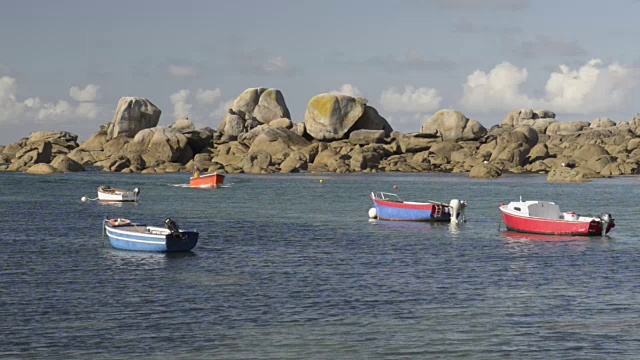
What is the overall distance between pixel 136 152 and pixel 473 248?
123 m

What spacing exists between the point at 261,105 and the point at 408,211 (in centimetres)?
12776

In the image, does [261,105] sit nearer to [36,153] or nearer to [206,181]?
Answer: [36,153]

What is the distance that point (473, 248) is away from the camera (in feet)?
171

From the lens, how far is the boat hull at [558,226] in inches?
2242

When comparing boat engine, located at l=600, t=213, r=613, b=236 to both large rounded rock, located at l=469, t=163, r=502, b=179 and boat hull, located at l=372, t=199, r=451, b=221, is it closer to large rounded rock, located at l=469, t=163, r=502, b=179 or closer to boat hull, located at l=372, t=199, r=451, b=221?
boat hull, located at l=372, t=199, r=451, b=221

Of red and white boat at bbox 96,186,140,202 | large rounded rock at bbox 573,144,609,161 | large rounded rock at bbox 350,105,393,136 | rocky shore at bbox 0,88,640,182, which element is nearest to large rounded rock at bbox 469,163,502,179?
rocky shore at bbox 0,88,640,182

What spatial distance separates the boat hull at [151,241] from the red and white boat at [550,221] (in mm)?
22115

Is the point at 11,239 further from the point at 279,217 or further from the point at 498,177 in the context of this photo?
the point at 498,177

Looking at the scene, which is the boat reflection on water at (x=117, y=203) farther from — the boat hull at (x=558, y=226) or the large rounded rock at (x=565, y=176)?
the large rounded rock at (x=565, y=176)

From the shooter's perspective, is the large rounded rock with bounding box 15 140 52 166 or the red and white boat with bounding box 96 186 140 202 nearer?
the red and white boat with bounding box 96 186 140 202

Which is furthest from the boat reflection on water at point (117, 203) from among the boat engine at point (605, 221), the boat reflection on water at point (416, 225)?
the boat engine at point (605, 221)

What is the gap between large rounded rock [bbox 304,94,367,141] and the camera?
171375mm

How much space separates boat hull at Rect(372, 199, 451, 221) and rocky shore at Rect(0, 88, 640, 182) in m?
82.2

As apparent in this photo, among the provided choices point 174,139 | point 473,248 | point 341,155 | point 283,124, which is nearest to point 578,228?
point 473,248
